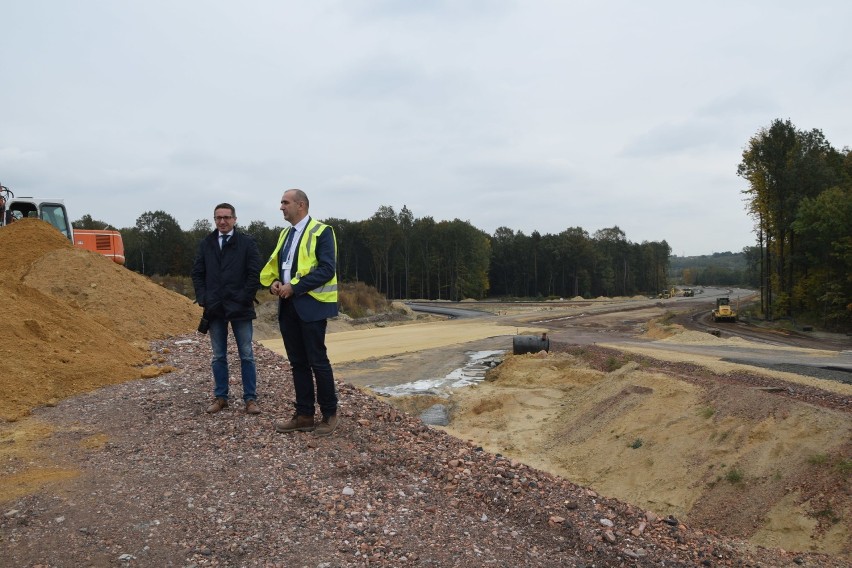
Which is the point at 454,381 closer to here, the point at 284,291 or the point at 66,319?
the point at 66,319

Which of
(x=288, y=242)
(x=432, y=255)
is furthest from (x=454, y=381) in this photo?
(x=432, y=255)

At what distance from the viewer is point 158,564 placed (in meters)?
3.15

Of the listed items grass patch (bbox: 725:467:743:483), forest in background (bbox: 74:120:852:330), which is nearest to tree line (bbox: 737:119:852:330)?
forest in background (bbox: 74:120:852:330)

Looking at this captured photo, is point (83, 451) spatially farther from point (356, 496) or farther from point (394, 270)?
point (394, 270)

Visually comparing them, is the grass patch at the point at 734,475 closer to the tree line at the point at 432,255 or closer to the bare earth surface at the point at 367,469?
the bare earth surface at the point at 367,469

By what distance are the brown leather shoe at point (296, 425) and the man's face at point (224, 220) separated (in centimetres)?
195

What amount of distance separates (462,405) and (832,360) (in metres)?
11.0

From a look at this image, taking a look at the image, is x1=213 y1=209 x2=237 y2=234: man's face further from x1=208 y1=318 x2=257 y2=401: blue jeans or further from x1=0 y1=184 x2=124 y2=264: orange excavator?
x1=0 y1=184 x2=124 y2=264: orange excavator

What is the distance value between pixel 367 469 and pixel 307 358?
3.84ft

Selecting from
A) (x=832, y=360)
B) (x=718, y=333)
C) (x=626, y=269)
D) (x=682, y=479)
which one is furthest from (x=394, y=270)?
(x=682, y=479)

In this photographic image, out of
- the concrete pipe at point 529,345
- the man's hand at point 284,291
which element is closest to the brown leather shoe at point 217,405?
the man's hand at point 284,291

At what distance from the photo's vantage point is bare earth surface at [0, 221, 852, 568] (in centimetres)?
351

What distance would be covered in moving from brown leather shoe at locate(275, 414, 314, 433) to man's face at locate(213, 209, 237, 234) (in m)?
1.95

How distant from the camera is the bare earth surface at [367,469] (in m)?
3.51
